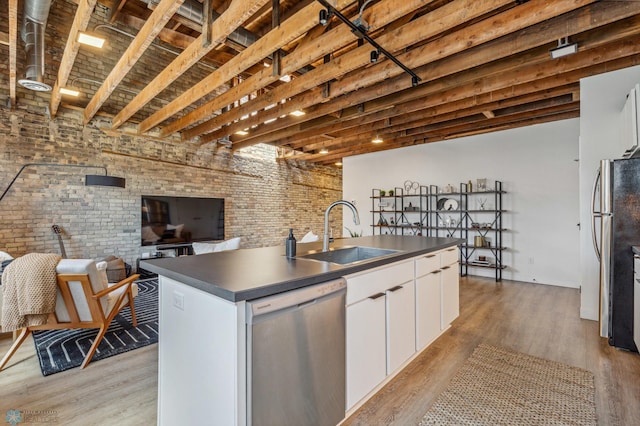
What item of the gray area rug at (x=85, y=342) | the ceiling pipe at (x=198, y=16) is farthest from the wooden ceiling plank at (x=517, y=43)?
the gray area rug at (x=85, y=342)

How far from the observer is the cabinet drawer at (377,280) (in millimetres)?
1777

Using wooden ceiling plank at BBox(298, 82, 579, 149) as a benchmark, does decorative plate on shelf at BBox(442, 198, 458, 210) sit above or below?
below

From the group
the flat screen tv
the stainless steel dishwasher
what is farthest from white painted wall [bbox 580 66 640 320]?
the flat screen tv

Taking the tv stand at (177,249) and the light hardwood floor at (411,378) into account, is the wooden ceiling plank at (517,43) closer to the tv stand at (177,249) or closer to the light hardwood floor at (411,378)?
the light hardwood floor at (411,378)

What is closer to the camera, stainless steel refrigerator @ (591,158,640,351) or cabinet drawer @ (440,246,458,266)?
stainless steel refrigerator @ (591,158,640,351)

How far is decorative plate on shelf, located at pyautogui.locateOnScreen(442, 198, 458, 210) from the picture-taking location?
20.1ft

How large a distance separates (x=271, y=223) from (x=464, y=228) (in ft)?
15.5

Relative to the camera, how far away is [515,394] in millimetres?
2059

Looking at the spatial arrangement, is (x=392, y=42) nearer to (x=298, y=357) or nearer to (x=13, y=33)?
(x=298, y=357)

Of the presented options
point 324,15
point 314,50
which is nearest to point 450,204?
point 314,50

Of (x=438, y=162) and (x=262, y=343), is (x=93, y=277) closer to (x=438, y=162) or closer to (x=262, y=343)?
(x=262, y=343)

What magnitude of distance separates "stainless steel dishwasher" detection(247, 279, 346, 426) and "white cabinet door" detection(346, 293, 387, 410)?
92 mm

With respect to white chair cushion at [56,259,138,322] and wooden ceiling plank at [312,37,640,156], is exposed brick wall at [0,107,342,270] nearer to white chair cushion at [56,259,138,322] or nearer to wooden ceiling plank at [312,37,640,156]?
white chair cushion at [56,259,138,322]

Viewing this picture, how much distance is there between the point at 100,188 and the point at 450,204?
658 cm
